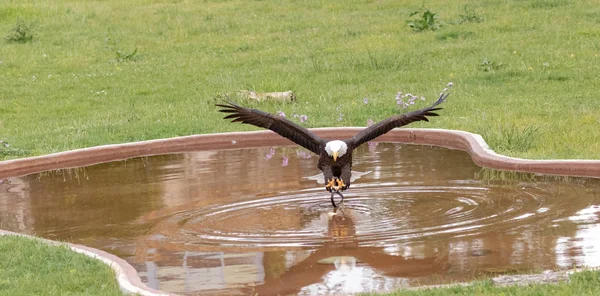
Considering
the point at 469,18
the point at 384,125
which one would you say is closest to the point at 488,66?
the point at 469,18

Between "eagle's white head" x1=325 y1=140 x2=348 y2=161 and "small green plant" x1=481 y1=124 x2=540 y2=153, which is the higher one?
"eagle's white head" x1=325 y1=140 x2=348 y2=161

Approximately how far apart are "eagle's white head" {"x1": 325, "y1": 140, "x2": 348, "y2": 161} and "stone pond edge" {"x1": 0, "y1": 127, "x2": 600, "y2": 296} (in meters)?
2.11

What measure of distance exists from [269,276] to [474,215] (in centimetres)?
250

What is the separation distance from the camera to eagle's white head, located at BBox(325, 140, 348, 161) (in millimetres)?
10164

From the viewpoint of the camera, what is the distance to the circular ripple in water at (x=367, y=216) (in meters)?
9.22

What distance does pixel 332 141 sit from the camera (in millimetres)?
10430

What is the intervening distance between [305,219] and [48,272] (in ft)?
9.52

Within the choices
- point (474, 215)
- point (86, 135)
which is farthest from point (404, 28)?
point (474, 215)

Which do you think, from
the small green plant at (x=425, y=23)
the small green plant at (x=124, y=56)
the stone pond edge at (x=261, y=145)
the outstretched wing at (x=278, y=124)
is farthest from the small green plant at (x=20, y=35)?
the outstretched wing at (x=278, y=124)

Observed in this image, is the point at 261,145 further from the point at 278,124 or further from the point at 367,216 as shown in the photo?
the point at 367,216

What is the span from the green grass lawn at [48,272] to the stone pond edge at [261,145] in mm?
4462

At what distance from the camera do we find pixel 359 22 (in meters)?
23.0

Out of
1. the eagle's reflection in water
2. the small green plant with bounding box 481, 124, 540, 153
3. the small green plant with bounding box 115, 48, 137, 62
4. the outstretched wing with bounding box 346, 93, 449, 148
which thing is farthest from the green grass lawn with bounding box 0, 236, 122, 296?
the small green plant with bounding box 115, 48, 137, 62

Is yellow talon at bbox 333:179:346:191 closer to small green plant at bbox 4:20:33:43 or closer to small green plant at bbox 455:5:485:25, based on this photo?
small green plant at bbox 455:5:485:25
